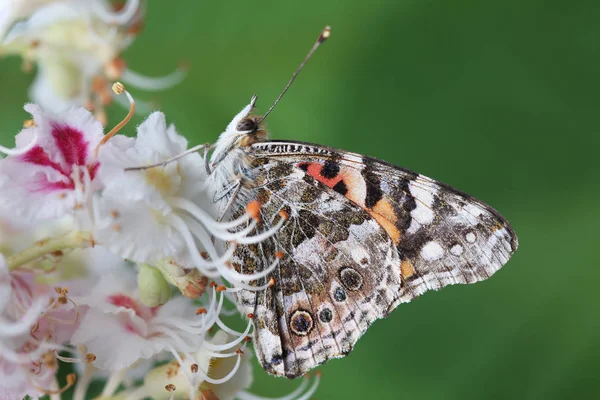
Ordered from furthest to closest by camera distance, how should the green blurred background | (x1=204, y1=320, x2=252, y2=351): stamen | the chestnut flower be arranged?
the green blurred background, (x1=204, y1=320, x2=252, y2=351): stamen, the chestnut flower

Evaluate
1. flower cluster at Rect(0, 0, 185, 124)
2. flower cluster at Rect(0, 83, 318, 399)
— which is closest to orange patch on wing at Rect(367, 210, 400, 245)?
flower cluster at Rect(0, 83, 318, 399)

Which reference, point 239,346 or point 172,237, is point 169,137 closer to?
point 172,237

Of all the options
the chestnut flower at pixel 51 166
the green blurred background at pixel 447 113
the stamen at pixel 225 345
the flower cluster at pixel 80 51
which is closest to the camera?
the chestnut flower at pixel 51 166

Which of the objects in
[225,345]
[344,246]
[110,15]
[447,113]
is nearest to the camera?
[225,345]

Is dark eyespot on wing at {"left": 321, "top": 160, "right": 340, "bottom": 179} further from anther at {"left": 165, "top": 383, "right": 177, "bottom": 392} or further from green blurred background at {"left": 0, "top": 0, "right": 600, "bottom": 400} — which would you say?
green blurred background at {"left": 0, "top": 0, "right": 600, "bottom": 400}

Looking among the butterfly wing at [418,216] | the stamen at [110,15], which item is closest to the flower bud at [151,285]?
the butterfly wing at [418,216]

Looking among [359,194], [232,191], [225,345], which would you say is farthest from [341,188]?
[225,345]

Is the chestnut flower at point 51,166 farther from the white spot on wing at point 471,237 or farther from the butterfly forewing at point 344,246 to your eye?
the white spot on wing at point 471,237

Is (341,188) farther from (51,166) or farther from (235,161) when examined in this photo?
(51,166)
